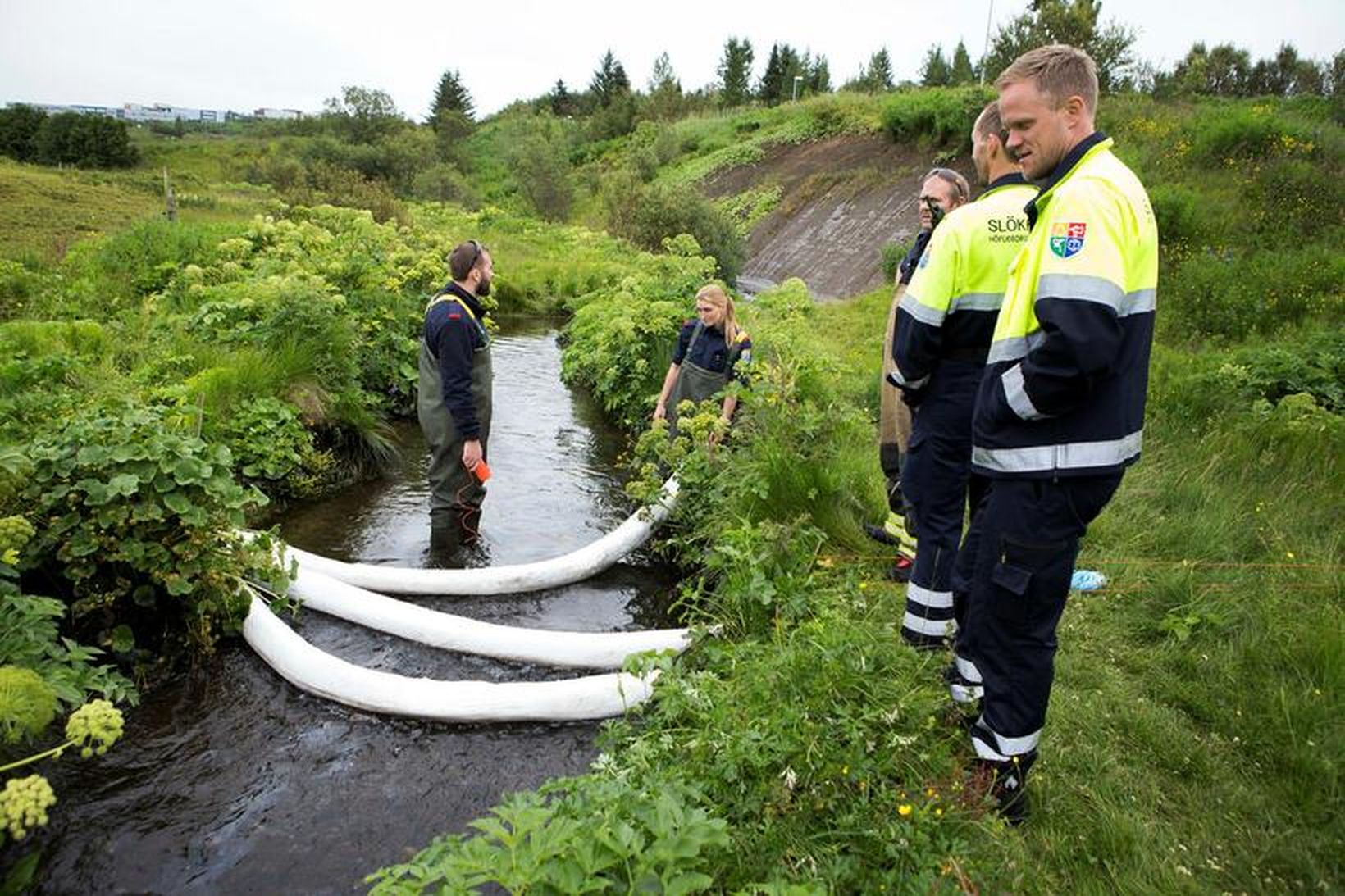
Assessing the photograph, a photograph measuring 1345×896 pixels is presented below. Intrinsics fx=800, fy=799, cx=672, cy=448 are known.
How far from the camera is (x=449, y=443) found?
558 cm

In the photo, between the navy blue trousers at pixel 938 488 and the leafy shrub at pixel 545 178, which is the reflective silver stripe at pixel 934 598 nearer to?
the navy blue trousers at pixel 938 488

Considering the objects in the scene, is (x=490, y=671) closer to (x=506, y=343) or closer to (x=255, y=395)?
(x=255, y=395)

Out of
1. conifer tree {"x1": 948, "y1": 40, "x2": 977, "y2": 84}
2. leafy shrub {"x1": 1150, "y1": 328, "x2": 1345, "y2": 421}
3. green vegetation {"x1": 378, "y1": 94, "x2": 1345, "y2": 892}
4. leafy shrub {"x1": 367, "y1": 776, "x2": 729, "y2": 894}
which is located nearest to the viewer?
leafy shrub {"x1": 367, "y1": 776, "x2": 729, "y2": 894}

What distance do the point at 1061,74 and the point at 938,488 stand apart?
1.66 meters

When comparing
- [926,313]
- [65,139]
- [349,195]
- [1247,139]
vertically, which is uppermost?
[65,139]

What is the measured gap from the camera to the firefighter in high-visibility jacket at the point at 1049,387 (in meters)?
2.35

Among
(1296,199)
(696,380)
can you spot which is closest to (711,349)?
(696,380)

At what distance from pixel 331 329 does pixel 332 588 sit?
3.89 m

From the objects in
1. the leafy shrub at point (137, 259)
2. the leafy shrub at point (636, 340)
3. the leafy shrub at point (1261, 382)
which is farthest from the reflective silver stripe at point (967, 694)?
the leafy shrub at point (137, 259)

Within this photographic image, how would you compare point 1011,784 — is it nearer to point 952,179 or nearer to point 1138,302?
point 1138,302

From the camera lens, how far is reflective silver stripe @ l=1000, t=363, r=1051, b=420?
2459mm

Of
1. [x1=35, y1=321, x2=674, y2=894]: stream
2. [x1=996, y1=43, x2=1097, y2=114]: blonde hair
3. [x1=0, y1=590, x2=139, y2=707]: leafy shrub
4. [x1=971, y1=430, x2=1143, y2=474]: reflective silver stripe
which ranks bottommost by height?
[x1=35, y1=321, x2=674, y2=894]: stream

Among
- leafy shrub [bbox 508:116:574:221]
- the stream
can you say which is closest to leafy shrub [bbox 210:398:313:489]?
the stream

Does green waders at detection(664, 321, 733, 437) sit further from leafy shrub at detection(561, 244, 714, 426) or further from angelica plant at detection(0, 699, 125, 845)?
angelica plant at detection(0, 699, 125, 845)
